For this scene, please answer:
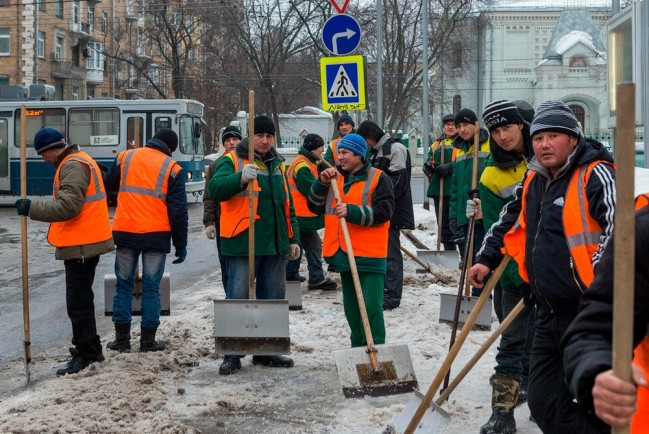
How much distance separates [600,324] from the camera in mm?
2480

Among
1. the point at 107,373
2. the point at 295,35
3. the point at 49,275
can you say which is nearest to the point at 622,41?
the point at 107,373

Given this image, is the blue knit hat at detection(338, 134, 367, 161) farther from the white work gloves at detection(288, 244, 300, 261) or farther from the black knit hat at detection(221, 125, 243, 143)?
the black knit hat at detection(221, 125, 243, 143)

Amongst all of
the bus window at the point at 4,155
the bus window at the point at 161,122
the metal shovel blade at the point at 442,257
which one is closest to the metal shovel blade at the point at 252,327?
the metal shovel blade at the point at 442,257

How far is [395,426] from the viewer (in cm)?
499

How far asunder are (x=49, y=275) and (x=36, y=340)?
15.1ft

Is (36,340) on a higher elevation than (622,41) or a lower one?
lower

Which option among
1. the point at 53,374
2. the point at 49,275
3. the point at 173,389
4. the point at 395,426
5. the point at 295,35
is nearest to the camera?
the point at 395,426

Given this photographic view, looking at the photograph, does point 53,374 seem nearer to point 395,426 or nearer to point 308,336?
point 308,336

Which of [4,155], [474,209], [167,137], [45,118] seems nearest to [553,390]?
[474,209]

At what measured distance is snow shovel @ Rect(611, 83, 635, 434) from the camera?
1.98m

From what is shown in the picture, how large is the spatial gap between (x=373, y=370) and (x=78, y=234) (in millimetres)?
2349

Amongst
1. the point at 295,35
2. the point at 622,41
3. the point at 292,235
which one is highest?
the point at 295,35

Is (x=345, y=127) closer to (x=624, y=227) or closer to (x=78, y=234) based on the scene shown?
(x=78, y=234)

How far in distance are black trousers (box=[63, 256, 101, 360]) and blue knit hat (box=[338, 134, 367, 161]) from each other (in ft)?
6.45
